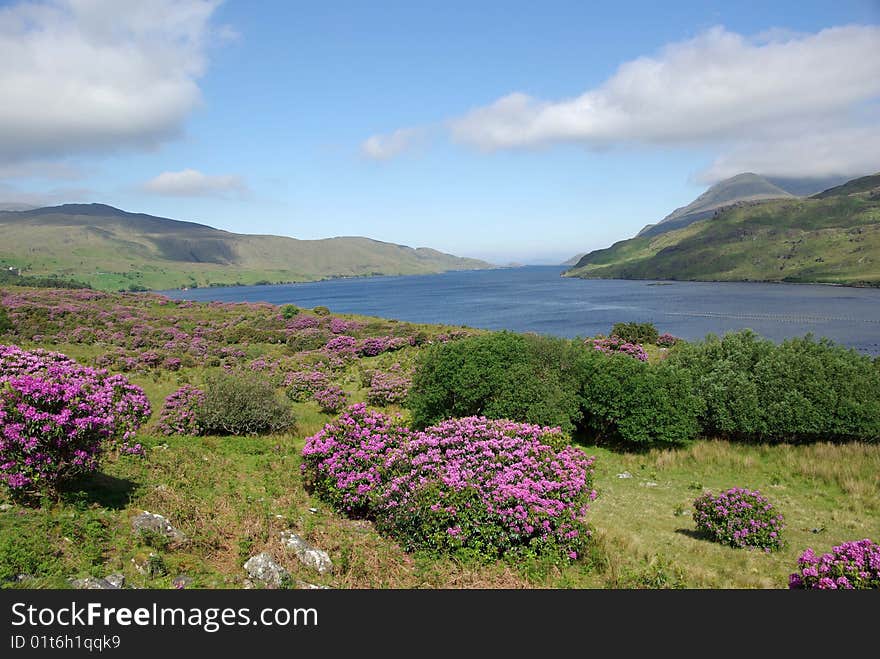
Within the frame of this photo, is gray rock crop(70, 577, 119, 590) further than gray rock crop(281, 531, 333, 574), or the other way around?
gray rock crop(281, 531, 333, 574)

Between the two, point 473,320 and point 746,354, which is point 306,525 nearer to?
point 746,354

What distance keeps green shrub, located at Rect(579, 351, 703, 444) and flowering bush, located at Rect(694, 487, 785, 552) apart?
8863mm

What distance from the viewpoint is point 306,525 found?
1144cm

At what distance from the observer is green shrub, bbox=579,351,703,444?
22.6 meters

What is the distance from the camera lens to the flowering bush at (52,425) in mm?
9062

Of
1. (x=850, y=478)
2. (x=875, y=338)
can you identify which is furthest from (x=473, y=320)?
(x=850, y=478)

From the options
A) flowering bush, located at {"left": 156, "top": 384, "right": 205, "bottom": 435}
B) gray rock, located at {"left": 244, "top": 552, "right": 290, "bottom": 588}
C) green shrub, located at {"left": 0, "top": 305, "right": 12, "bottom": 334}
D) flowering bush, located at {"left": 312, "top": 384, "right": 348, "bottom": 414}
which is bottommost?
flowering bush, located at {"left": 312, "top": 384, "right": 348, "bottom": 414}

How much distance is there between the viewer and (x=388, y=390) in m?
31.7

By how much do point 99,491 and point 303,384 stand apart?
2123 cm

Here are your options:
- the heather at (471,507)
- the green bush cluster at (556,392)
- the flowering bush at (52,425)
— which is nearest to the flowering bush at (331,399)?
the heather at (471,507)

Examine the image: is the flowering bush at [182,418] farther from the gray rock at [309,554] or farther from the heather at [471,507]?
the gray rock at [309,554]

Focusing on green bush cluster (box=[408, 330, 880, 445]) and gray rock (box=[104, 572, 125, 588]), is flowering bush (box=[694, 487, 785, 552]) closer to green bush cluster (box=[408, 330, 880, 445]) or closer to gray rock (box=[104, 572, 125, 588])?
green bush cluster (box=[408, 330, 880, 445])

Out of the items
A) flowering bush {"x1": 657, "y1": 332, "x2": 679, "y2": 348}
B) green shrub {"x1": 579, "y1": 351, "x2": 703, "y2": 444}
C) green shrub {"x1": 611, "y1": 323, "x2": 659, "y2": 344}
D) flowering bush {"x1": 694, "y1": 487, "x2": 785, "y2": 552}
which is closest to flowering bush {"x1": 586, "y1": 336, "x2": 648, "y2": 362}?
green shrub {"x1": 611, "y1": 323, "x2": 659, "y2": 344}

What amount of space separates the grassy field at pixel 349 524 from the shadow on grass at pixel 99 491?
4 cm
